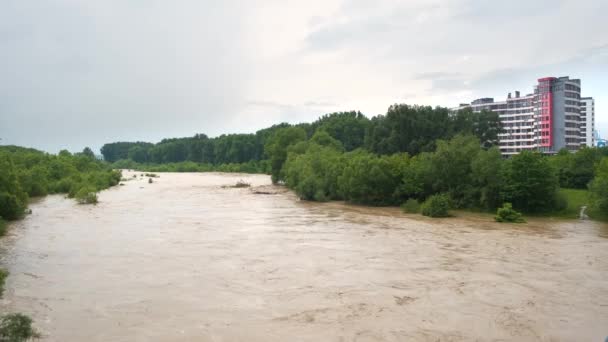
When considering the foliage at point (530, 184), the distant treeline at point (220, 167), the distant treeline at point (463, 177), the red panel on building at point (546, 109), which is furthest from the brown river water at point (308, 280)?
the distant treeline at point (220, 167)

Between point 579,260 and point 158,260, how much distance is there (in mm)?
17684

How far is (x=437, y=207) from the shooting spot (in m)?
37.3

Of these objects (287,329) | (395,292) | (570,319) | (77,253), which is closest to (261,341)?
(287,329)

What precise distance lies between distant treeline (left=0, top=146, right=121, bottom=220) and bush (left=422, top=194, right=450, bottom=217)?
2809 cm

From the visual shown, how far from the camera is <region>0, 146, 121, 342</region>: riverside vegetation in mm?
9570

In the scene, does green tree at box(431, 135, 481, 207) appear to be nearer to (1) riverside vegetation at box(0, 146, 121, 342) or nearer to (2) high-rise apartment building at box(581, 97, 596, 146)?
A: (1) riverside vegetation at box(0, 146, 121, 342)

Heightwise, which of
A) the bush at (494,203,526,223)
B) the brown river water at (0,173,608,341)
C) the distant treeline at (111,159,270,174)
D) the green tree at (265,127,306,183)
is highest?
the green tree at (265,127,306,183)

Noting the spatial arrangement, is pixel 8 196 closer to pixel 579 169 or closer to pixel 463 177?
pixel 463 177

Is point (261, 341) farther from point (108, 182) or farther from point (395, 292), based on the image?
point (108, 182)

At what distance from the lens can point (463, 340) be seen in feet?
39.4

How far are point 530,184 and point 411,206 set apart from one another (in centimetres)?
917

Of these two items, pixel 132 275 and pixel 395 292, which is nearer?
pixel 395 292

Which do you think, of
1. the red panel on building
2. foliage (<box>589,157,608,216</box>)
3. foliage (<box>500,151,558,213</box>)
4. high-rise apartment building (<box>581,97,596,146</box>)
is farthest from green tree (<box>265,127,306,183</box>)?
high-rise apartment building (<box>581,97,596,146</box>)

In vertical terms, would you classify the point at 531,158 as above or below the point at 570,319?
above
